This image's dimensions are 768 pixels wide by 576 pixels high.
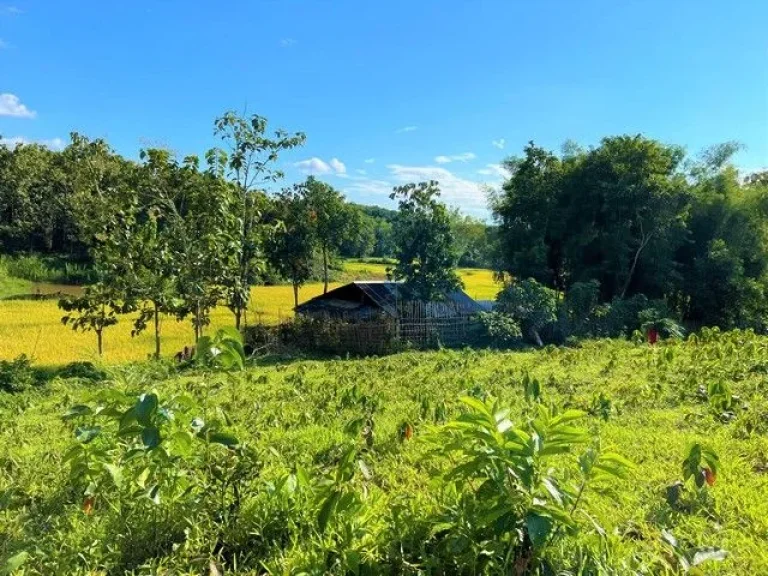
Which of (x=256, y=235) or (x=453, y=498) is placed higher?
(x=256, y=235)

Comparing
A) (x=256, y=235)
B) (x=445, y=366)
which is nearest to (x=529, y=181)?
(x=256, y=235)

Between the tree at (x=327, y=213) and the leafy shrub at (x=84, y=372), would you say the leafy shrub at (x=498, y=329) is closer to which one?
the tree at (x=327, y=213)

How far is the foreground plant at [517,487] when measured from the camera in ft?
5.38

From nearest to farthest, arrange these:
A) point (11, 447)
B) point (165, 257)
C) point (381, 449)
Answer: point (381, 449), point (11, 447), point (165, 257)

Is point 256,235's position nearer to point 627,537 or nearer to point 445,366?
point 445,366

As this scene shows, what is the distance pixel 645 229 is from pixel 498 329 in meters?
6.40

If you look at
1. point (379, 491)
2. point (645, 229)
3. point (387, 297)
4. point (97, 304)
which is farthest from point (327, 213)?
point (379, 491)

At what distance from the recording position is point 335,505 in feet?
6.27

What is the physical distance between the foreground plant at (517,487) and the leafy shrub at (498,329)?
13649 millimetres

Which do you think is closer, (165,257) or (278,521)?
Result: (278,521)

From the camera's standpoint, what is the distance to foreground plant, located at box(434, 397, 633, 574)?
5.38 ft

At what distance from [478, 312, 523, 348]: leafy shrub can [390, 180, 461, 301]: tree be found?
142cm

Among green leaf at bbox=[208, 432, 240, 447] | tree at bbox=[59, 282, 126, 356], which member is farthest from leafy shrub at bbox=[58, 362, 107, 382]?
green leaf at bbox=[208, 432, 240, 447]

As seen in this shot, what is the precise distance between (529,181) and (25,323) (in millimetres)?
18956
